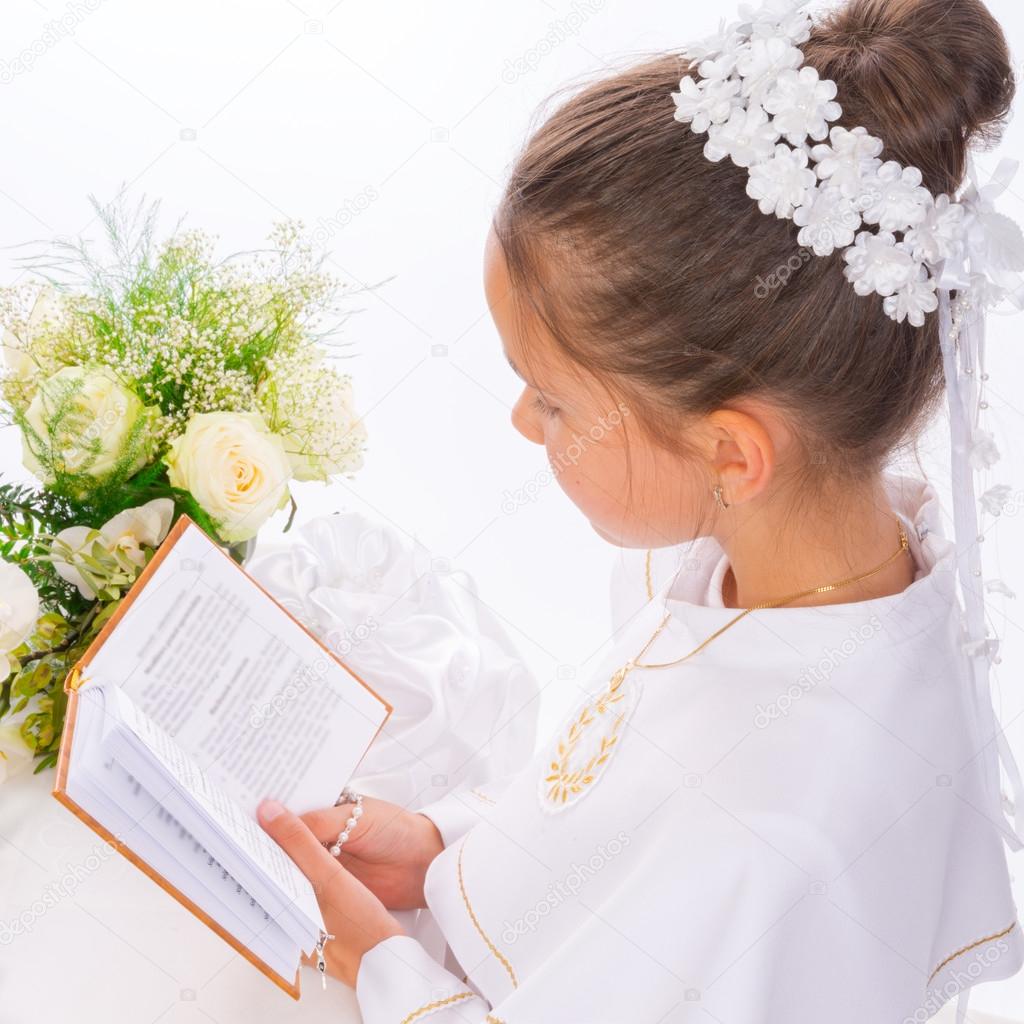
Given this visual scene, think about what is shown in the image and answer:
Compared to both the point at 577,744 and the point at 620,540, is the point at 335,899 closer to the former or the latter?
the point at 577,744

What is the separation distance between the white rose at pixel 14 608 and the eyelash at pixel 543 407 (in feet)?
1.64

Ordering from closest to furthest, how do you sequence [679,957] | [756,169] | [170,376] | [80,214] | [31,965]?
[756,169], [679,957], [31,965], [170,376], [80,214]

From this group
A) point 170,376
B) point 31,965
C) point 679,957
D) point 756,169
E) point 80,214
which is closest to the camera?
point 756,169

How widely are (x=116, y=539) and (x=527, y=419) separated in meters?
0.43

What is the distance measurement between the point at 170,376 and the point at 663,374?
1.75 ft

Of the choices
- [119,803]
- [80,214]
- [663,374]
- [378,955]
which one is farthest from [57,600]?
[80,214]

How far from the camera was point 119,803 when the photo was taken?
891mm

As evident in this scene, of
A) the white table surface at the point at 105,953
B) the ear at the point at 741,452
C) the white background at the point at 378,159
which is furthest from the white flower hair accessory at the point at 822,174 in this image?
the white background at the point at 378,159

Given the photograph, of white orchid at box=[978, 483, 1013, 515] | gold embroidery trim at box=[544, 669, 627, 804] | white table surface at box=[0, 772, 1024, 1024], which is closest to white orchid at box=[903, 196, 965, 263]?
white orchid at box=[978, 483, 1013, 515]

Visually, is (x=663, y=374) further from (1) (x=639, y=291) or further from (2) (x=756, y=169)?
(2) (x=756, y=169)

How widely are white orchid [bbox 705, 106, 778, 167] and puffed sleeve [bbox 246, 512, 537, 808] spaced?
78 centimetres

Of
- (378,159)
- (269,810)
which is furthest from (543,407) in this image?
(378,159)

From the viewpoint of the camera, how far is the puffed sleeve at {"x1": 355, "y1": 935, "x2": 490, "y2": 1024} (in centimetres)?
107

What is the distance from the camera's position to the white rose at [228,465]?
112 centimetres
